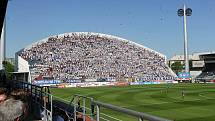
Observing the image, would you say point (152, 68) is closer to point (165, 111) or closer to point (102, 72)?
point (102, 72)

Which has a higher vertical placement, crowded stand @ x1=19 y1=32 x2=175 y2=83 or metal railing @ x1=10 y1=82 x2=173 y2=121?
crowded stand @ x1=19 y1=32 x2=175 y2=83

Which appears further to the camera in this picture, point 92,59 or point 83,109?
point 92,59

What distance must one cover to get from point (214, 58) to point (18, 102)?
9339 cm

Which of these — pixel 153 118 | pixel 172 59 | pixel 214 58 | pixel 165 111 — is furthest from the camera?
pixel 172 59

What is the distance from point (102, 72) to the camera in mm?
72562

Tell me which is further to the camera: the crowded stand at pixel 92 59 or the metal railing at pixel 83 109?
the crowded stand at pixel 92 59

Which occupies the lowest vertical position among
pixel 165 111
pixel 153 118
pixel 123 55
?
pixel 165 111

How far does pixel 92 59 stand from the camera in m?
76.3

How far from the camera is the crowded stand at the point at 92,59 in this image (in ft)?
228

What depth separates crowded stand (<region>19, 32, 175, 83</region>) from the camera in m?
69.4

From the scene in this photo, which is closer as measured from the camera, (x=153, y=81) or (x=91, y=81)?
(x=91, y=81)

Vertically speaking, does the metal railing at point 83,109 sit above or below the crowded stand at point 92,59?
below

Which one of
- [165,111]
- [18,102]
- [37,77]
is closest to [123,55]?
[37,77]

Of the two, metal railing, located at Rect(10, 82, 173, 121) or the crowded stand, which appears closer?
metal railing, located at Rect(10, 82, 173, 121)
